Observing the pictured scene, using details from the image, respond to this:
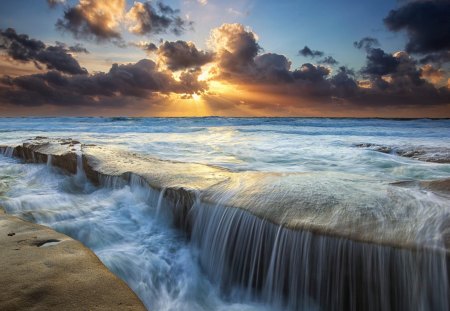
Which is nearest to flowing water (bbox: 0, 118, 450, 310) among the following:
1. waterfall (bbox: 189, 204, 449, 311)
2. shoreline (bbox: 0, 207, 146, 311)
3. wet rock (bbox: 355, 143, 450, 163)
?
waterfall (bbox: 189, 204, 449, 311)

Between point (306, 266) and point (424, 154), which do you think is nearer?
point (306, 266)

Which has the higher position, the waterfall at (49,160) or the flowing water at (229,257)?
the waterfall at (49,160)

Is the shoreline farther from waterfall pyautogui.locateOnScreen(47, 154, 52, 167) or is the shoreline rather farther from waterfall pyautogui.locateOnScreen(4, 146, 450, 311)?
waterfall pyautogui.locateOnScreen(47, 154, 52, 167)

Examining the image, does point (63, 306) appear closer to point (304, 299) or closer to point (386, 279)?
point (304, 299)

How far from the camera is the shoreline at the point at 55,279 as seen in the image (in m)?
1.90

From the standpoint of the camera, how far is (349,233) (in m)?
2.62

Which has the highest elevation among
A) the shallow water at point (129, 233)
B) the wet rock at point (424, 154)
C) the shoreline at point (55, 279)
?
the wet rock at point (424, 154)

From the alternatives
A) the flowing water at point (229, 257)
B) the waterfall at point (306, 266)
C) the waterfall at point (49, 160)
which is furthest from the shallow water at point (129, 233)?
the waterfall at point (49, 160)

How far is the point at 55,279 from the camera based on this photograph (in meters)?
2.13

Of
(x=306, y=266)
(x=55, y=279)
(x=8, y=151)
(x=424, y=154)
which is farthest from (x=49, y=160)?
(x=424, y=154)

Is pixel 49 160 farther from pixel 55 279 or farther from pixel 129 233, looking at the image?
pixel 55 279

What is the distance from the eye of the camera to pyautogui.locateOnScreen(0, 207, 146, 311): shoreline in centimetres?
190

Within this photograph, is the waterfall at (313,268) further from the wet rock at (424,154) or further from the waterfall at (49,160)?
the wet rock at (424,154)

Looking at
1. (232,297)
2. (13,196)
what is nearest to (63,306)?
(232,297)
